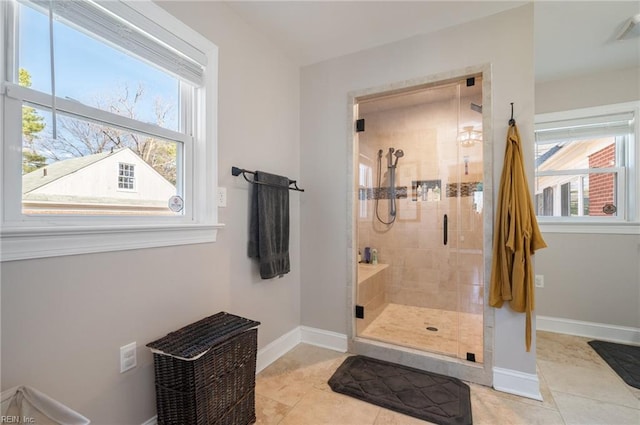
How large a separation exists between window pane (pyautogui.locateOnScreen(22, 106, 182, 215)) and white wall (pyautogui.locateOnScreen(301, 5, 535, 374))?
1253 mm

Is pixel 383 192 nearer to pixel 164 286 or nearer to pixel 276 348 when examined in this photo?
pixel 276 348

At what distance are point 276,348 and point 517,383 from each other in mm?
1719

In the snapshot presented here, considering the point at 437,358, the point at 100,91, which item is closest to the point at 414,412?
the point at 437,358

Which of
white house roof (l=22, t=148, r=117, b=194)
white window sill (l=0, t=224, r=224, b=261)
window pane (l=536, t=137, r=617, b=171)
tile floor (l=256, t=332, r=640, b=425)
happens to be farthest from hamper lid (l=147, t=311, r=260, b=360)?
window pane (l=536, t=137, r=617, b=171)

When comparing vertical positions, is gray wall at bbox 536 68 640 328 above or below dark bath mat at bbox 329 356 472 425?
above

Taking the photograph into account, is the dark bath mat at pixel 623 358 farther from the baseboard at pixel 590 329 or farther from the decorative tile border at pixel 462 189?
the decorative tile border at pixel 462 189

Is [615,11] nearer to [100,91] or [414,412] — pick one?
[414,412]

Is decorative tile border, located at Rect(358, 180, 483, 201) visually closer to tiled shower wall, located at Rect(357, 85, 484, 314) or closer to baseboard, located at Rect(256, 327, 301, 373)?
tiled shower wall, located at Rect(357, 85, 484, 314)

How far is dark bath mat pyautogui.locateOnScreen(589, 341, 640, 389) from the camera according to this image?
199 cm

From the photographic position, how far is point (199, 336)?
1.41m

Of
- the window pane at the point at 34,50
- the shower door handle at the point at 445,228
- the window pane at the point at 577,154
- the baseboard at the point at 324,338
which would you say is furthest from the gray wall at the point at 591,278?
the window pane at the point at 34,50

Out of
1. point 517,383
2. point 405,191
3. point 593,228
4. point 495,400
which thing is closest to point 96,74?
point 405,191

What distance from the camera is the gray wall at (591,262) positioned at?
2.55m

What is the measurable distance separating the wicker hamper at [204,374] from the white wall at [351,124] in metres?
1.07
